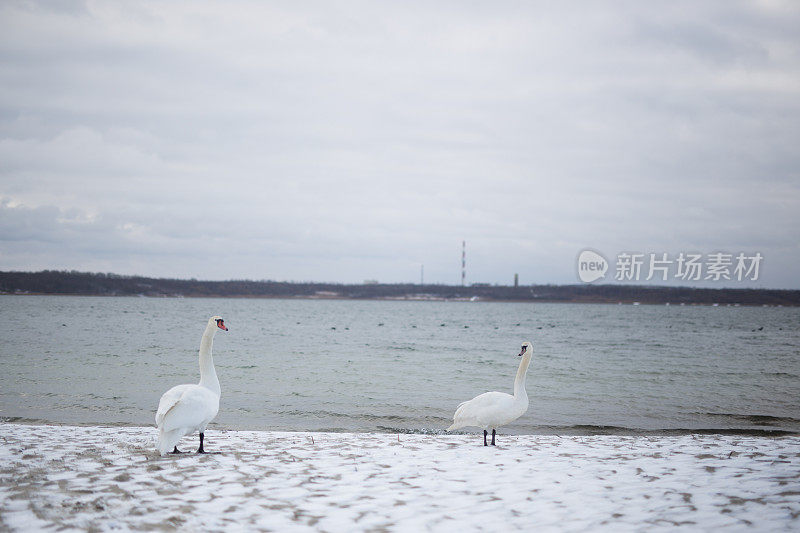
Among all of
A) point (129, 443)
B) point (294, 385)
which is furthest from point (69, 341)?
point (129, 443)

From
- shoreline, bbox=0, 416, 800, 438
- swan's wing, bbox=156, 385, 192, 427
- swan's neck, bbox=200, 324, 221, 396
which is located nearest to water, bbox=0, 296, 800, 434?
shoreline, bbox=0, 416, 800, 438

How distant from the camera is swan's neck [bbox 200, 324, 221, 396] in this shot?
393 inches

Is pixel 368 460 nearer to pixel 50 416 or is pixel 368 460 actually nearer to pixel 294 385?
pixel 50 416

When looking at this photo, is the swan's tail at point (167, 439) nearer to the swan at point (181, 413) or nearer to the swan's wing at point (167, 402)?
the swan at point (181, 413)

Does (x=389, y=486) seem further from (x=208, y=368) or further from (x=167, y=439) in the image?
(x=208, y=368)

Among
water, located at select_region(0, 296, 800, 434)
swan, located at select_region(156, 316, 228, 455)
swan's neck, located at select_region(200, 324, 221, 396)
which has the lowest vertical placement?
water, located at select_region(0, 296, 800, 434)

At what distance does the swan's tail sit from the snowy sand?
0.59 feet

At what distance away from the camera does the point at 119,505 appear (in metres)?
6.11

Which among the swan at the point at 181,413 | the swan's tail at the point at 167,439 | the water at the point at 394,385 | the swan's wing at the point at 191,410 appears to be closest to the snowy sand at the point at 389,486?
the swan's tail at the point at 167,439

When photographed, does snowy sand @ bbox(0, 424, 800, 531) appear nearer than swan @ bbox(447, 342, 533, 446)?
Yes

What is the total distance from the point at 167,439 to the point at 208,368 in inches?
73.6

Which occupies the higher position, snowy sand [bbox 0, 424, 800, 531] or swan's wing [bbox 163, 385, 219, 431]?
swan's wing [bbox 163, 385, 219, 431]

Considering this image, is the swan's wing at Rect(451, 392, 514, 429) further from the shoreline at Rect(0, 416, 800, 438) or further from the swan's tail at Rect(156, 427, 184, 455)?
the swan's tail at Rect(156, 427, 184, 455)

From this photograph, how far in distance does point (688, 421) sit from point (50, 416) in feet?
56.4
